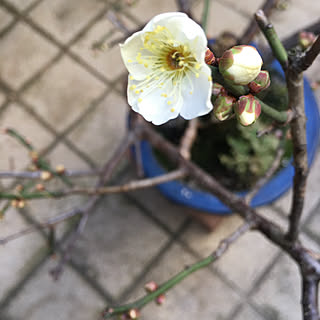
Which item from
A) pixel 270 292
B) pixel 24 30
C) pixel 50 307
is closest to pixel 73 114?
pixel 24 30

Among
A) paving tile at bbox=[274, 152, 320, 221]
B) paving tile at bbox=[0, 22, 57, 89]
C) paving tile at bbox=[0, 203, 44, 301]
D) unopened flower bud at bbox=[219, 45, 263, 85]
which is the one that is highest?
paving tile at bbox=[0, 22, 57, 89]

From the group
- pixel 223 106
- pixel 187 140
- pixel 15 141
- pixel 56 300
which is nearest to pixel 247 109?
pixel 223 106

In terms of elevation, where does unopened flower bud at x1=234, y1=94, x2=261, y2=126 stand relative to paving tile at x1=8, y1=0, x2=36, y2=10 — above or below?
below

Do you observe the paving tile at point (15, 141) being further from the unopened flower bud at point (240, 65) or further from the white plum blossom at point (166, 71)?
the unopened flower bud at point (240, 65)

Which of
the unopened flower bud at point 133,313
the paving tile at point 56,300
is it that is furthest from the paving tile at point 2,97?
the unopened flower bud at point 133,313

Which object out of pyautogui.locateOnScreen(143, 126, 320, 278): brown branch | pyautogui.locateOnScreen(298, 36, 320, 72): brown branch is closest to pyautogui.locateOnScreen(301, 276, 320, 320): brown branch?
pyautogui.locateOnScreen(143, 126, 320, 278): brown branch

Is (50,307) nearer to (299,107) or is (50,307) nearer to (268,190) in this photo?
(268,190)

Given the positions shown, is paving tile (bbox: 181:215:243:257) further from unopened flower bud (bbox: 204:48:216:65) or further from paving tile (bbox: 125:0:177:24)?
unopened flower bud (bbox: 204:48:216:65)
